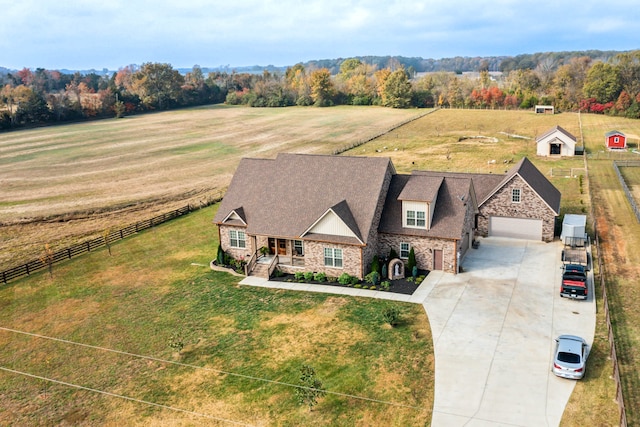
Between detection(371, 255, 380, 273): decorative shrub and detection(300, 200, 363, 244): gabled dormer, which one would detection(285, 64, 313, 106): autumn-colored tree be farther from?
detection(371, 255, 380, 273): decorative shrub

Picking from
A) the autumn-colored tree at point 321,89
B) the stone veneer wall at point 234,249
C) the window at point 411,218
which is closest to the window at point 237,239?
the stone veneer wall at point 234,249

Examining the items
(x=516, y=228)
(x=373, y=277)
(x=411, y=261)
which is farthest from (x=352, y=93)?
(x=373, y=277)

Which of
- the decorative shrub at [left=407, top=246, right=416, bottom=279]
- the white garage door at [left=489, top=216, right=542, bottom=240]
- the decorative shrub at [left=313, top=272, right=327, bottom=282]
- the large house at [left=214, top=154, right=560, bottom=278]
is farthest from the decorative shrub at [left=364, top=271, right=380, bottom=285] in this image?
the white garage door at [left=489, top=216, right=542, bottom=240]

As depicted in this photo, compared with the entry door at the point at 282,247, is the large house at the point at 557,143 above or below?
above

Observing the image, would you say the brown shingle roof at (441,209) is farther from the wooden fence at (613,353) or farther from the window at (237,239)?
the window at (237,239)

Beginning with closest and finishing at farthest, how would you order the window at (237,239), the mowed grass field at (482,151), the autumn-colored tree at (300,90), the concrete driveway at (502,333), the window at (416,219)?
the concrete driveway at (502,333) < the mowed grass field at (482,151) < the window at (416,219) < the window at (237,239) < the autumn-colored tree at (300,90)

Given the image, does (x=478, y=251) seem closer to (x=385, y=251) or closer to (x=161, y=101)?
(x=385, y=251)

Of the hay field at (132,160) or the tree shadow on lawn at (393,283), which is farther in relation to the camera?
the hay field at (132,160)
